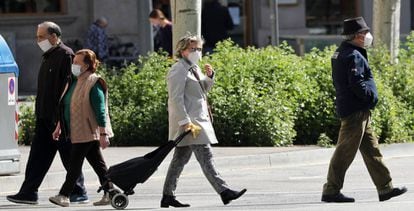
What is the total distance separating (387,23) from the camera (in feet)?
63.0

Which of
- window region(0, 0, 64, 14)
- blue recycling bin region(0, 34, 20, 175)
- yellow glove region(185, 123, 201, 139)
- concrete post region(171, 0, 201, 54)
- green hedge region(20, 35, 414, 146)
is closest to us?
yellow glove region(185, 123, 201, 139)

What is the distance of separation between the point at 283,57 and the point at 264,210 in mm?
6795

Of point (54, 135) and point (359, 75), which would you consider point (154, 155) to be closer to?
point (54, 135)

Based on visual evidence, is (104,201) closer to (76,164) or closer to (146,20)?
(76,164)

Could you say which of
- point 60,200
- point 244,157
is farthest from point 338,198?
point 244,157

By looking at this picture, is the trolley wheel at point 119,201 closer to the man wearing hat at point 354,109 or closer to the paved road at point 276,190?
the paved road at point 276,190

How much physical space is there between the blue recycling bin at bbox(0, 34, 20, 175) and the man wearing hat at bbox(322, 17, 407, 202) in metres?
3.60

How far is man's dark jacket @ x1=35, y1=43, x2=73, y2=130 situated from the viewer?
1168 cm

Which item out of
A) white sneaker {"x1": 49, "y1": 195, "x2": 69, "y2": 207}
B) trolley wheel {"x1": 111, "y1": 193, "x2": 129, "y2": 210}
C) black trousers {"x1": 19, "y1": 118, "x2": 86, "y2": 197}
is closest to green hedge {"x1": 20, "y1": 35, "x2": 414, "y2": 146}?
black trousers {"x1": 19, "y1": 118, "x2": 86, "y2": 197}

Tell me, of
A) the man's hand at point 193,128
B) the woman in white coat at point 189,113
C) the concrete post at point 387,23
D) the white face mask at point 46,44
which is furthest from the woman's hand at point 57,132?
the concrete post at point 387,23

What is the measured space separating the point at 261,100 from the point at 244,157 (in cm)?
168

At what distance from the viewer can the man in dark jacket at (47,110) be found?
38.4 ft

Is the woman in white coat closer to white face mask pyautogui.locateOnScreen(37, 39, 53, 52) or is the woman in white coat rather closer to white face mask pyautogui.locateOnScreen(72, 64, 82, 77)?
white face mask pyautogui.locateOnScreen(72, 64, 82, 77)

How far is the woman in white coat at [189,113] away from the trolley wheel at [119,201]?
0.35m
